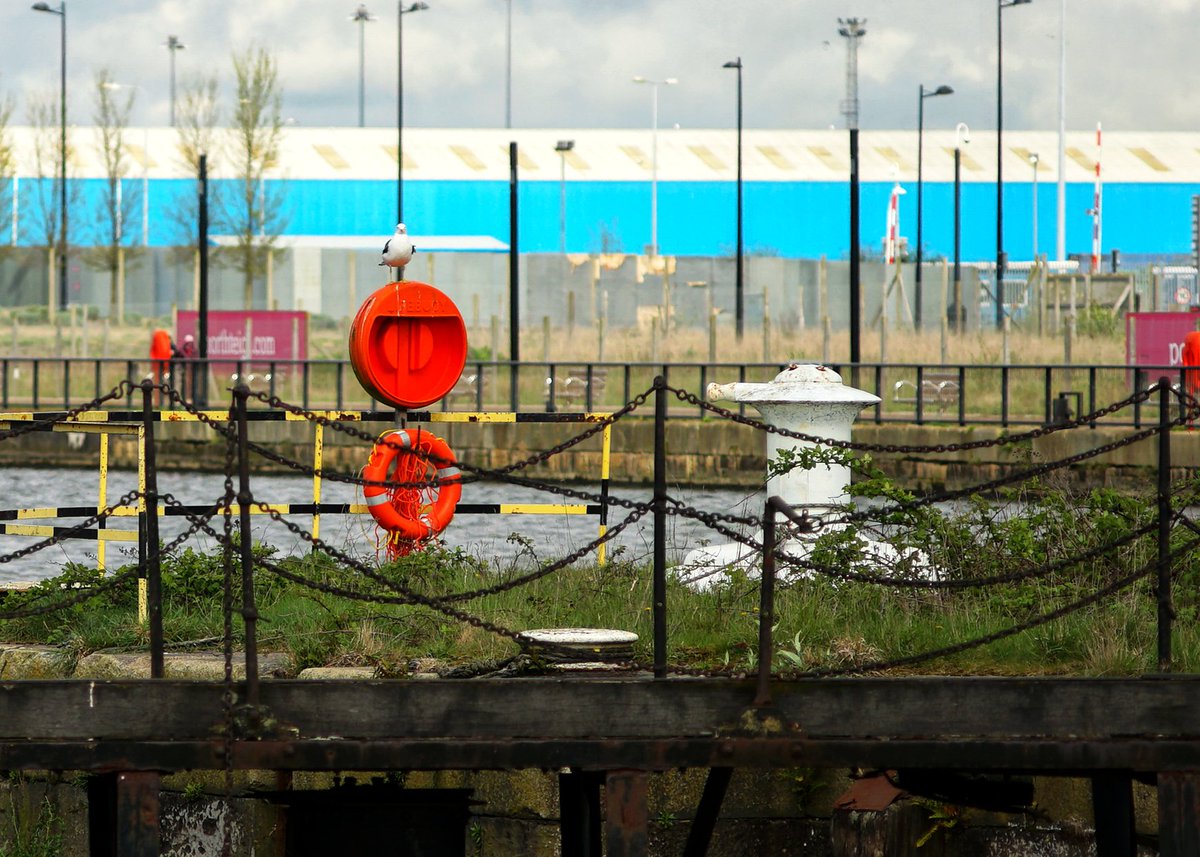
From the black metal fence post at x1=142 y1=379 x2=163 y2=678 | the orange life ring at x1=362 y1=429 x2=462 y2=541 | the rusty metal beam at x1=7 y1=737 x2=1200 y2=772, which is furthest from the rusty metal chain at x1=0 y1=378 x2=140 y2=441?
the orange life ring at x1=362 y1=429 x2=462 y2=541

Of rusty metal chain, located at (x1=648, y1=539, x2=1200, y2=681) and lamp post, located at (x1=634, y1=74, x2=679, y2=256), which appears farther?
lamp post, located at (x1=634, y1=74, x2=679, y2=256)

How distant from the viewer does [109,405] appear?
3278cm

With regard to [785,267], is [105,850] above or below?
below

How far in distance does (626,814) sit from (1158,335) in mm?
23118

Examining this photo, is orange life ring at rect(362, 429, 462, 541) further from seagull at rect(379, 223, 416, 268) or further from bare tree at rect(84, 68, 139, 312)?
bare tree at rect(84, 68, 139, 312)

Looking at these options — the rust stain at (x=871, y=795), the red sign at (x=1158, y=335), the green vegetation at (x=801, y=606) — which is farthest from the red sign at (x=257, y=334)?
the rust stain at (x=871, y=795)

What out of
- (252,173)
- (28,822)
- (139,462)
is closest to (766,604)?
(28,822)

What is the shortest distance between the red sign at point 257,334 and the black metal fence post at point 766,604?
27205 millimetres

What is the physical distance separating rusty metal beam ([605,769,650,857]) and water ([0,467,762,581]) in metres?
3.99

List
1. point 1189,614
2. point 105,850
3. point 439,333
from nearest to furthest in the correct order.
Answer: point 105,850
point 1189,614
point 439,333

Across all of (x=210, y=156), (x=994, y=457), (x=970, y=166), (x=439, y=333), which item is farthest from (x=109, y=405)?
(x=970, y=166)

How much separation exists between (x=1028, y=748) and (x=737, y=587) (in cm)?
217

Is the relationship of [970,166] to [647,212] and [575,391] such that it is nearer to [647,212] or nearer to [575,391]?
[647,212]

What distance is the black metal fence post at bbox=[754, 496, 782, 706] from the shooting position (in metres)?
6.47
